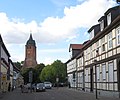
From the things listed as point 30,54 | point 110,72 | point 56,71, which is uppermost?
point 30,54

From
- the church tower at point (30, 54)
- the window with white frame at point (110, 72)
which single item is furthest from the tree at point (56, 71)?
the window with white frame at point (110, 72)

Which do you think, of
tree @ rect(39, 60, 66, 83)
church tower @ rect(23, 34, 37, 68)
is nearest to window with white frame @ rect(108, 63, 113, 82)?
tree @ rect(39, 60, 66, 83)

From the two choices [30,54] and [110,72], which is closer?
[110,72]

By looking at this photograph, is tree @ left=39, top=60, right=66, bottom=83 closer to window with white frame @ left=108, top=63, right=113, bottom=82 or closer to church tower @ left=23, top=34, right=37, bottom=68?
church tower @ left=23, top=34, right=37, bottom=68

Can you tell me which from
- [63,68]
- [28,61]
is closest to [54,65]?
[63,68]

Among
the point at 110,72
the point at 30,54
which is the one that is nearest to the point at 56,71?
the point at 30,54

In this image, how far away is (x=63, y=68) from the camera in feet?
386

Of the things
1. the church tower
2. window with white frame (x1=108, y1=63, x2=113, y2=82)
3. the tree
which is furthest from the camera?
the church tower

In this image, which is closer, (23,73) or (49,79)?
(49,79)

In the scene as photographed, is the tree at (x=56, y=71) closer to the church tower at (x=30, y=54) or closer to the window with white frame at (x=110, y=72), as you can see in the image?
the church tower at (x=30, y=54)

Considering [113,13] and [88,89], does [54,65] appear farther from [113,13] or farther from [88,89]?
[113,13]

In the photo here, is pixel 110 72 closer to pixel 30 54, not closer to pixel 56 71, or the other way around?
pixel 56 71

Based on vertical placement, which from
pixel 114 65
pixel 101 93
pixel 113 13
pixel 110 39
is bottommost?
pixel 101 93

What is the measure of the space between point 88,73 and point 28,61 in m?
118
